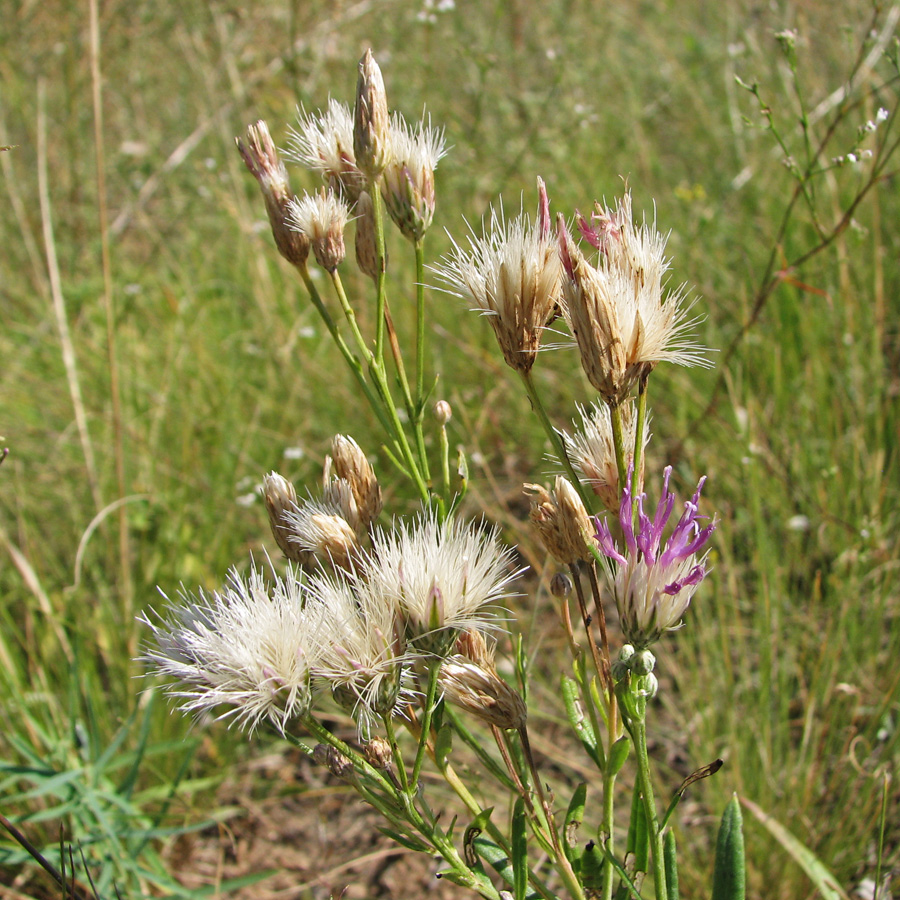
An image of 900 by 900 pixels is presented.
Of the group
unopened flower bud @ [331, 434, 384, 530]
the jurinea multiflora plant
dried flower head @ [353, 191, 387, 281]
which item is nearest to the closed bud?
the jurinea multiflora plant

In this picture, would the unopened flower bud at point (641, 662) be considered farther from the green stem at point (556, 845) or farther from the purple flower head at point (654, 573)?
the green stem at point (556, 845)

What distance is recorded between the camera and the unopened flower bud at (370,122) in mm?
936

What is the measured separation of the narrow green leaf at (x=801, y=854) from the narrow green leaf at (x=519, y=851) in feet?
2.14

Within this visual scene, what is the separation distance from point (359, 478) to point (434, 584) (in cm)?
22

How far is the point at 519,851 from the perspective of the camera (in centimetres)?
88

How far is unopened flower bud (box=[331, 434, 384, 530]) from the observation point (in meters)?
0.96

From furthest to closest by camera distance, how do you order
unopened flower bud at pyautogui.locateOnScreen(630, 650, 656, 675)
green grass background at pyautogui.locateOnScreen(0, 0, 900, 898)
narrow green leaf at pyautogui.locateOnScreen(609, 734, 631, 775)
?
green grass background at pyautogui.locateOnScreen(0, 0, 900, 898)
narrow green leaf at pyautogui.locateOnScreen(609, 734, 631, 775)
unopened flower bud at pyautogui.locateOnScreen(630, 650, 656, 675)

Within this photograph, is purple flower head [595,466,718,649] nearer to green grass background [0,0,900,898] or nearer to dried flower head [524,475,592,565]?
dried flower head [524,475,592,565]

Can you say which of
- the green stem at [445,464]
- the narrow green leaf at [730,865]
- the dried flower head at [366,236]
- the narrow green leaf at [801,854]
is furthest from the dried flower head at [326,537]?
the narrow green leaf at [801,854]

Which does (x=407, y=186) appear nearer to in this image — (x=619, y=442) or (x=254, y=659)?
(x=619, y=442)

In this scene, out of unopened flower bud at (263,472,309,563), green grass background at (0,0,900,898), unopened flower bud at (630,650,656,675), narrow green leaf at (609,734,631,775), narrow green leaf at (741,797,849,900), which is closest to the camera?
unopened flower bud at (630,650,656,675)

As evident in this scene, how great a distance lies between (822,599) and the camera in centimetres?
211

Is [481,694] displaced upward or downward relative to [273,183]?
downward

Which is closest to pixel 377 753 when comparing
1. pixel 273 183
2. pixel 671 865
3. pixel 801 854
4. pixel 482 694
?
pixel 482 694
